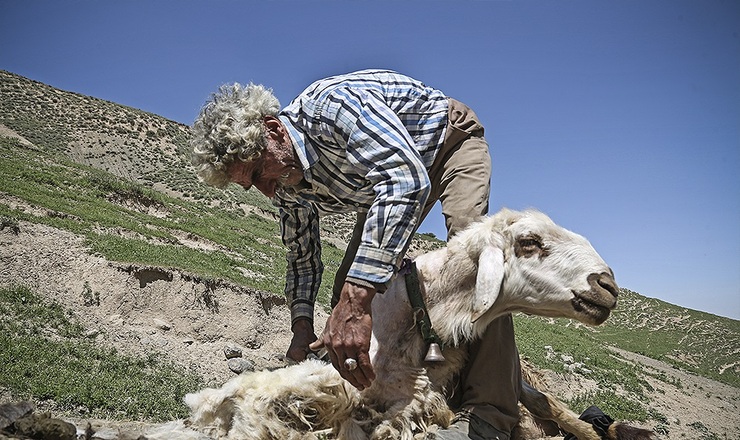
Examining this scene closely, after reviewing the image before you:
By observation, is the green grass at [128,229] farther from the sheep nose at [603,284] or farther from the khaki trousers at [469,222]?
the sheep nose at [603,284]

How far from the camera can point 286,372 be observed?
2979 millimetres

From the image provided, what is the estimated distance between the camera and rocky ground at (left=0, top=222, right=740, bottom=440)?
6543mm

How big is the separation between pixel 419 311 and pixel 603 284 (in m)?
0.99

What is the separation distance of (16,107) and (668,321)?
5612cm

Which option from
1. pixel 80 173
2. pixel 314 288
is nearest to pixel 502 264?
pixel 314 288

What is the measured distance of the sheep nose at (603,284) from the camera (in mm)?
2785

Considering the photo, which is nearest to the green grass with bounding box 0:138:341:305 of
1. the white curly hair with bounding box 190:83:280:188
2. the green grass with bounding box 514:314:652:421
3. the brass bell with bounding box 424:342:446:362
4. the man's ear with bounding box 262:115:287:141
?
the green grass with bounding box 514:314:652:421

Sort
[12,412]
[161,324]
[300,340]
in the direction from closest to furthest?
1. [12,412]
2. [300,340]
3. [161,324]

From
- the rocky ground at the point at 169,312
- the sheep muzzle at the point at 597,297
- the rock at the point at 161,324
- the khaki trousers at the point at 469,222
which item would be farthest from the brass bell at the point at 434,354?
the rock at the point at 161,324

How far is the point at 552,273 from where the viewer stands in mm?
2920

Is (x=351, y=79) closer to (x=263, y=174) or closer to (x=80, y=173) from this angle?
Answer: (x=263, y=174)

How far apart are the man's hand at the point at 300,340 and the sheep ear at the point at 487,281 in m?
1.42

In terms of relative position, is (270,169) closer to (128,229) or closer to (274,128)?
(274,128)

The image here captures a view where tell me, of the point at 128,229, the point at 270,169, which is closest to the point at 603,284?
the point at 270,169
